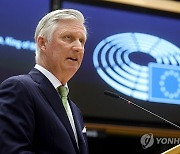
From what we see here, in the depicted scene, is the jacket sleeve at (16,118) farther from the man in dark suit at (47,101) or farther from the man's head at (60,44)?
the man's head at (60,44)

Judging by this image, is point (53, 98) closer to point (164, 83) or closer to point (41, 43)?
point (41, 43)

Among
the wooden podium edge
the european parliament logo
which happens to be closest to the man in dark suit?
the wooden podium edge

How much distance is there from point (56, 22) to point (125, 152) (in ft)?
7.91

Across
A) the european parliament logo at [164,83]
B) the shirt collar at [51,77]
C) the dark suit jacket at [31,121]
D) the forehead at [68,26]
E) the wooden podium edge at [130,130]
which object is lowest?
the wooden podium edge at [130,130]

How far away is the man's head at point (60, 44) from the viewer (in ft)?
6.12

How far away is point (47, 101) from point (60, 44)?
0.28 meters

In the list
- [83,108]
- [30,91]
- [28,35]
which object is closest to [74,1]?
[28,35]

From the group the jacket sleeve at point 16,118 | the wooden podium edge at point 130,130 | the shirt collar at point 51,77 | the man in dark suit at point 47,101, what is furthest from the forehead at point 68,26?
the wooden podium edge at point 130,130

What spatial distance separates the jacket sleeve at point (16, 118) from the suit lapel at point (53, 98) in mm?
112

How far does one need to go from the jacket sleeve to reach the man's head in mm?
248

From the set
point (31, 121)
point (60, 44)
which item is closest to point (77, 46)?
point (60, 44)

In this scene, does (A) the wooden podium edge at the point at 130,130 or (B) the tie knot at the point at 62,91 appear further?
(A) the wooden podium edge at the point at 130,130

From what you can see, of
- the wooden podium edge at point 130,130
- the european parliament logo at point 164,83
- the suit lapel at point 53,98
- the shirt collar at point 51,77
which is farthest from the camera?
the european parliament logo at point 164,83

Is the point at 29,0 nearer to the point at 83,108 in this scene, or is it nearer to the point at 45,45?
the point at 83,108
